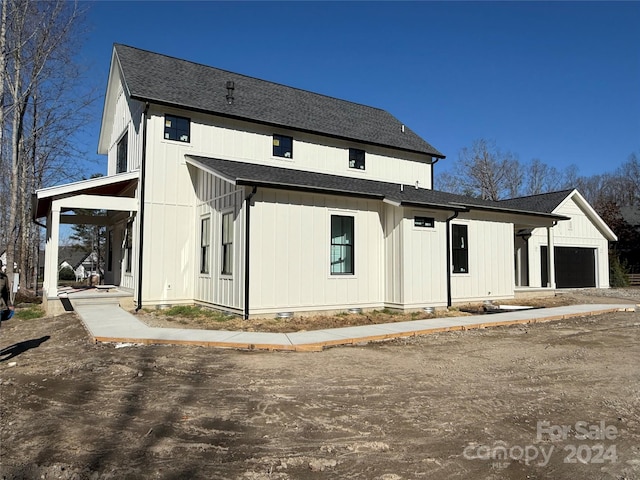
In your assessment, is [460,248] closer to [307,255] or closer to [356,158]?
[307,255]

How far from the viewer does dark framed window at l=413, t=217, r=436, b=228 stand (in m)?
12.3

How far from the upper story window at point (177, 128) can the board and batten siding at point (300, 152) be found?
5.3 inches

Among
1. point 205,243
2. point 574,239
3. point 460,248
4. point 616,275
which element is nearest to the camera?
point 205,243

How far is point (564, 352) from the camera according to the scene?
7426 mm

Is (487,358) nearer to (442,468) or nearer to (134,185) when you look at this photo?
(442,468)

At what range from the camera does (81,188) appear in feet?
38.6

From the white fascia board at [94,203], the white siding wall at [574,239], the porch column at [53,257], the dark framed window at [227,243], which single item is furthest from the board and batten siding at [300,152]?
the white siding wall at [574,239]

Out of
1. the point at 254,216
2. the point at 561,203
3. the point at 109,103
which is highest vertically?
the point at 109,103

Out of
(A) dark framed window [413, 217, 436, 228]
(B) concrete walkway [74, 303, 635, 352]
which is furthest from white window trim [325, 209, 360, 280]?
(B) concrete walkway [74, 303, 635, 352]

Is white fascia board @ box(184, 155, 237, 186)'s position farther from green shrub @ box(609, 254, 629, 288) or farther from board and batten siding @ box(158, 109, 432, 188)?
green shrub @ box(609, 254, 629, 288)

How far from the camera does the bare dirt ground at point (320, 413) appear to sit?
10.9 feet

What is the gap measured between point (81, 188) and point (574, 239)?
22310mm

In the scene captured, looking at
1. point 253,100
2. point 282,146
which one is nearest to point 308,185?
A: point 282,146

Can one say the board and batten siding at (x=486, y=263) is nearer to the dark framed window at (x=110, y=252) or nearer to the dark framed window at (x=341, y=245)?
the dark framed window at (x=341, y=245)
